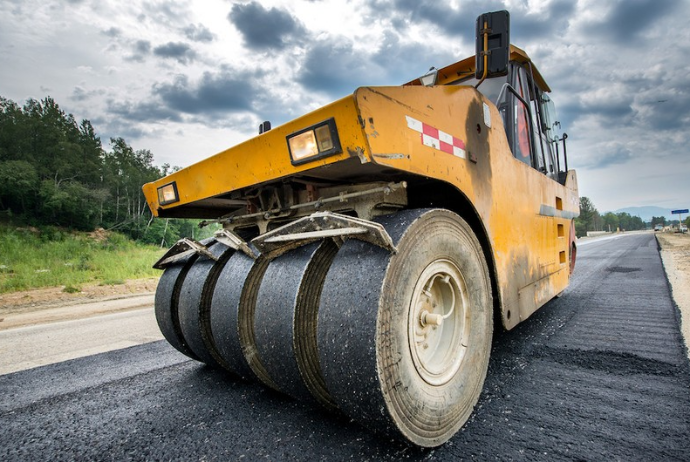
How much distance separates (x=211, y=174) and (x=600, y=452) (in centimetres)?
234

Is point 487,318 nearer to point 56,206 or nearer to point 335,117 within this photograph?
point 335,117

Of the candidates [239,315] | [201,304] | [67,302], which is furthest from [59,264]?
[239,315]

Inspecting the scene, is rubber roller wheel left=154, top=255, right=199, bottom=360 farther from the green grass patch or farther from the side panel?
the green grass patch

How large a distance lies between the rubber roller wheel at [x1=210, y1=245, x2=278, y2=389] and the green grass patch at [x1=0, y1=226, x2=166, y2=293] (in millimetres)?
11141

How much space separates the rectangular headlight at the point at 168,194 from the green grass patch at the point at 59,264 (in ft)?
34.5

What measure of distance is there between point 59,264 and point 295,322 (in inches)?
824

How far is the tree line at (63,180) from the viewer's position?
33.2m

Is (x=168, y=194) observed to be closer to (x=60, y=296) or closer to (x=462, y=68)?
(x=462, y=68)

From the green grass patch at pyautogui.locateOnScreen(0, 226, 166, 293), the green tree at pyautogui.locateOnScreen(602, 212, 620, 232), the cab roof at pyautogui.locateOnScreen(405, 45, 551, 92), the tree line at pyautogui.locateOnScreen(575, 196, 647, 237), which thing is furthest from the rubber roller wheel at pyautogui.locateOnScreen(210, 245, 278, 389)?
the green tree at pyautogui.locateOnScreen(602, 212, 620, 232)

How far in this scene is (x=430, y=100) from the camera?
174 cm

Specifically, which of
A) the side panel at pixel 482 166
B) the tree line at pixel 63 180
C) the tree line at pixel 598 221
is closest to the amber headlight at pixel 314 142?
the side panel at pixel 482 166

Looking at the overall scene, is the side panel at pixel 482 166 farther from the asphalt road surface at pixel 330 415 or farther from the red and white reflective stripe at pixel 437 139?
the asphalt road surface at pixel 330 415

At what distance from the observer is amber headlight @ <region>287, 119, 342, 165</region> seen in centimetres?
142

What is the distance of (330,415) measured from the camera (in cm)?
187
